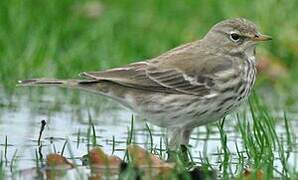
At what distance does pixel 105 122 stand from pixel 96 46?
310 cm

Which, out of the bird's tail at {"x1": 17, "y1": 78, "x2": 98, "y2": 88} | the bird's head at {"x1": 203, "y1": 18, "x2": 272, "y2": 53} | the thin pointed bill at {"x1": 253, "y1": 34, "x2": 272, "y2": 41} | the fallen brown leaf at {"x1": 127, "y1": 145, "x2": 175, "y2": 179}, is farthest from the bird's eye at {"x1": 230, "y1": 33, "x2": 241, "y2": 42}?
the fallen brown leaf at {"x1": 127, "y1": 145, "x2": 175, "y2": 179}

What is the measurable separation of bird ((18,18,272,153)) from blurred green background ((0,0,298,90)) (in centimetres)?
214

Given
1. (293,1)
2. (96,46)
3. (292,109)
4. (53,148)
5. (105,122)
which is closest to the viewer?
(53,148)

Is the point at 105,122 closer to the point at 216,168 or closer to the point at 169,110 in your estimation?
the point at 169,110

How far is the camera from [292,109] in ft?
34.1

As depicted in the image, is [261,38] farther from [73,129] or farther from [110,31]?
[110,31]

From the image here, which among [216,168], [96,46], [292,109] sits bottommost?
[216,168]

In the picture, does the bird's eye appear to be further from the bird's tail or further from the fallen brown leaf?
the fallen brown leaf

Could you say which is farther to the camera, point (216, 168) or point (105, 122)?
point (105, 122)

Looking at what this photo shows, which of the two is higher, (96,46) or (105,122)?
(96,46)

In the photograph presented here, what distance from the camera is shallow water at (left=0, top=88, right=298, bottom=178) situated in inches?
303

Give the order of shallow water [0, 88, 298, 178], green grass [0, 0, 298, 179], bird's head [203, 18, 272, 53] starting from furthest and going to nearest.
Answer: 1. green grass [0, 0, 298, 179]
2. bird's head [203, 18, 272, 53]
3. shallow water [0, 88, 298, 178]

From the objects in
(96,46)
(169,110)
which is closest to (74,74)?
(96,46)

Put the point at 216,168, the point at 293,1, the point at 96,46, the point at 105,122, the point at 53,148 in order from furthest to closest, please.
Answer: the point at 293,1 < the point at 96,46 < the point at 105,122 < the point at 53,148 < the point at 216,168
